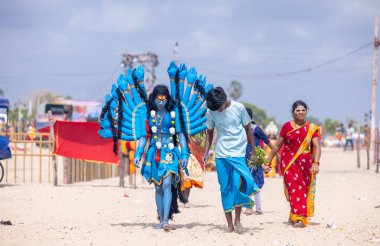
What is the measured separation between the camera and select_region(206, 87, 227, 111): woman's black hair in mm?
8695

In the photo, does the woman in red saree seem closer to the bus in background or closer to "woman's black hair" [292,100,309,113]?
"woman's black hair" [292,100,309,113]

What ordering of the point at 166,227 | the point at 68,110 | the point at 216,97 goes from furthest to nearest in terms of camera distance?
the point at 68,110, the point at 166,227, the point at 216,97

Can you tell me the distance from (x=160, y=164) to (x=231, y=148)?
1.01 m

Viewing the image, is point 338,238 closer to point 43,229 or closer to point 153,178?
point 153,178

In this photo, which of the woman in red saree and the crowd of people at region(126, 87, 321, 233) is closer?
the crowd of people at region(126, 87, 321, 233)

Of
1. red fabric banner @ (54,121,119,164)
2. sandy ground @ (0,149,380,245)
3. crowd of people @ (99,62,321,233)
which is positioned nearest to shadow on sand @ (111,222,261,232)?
sandy ground @ (0,149,380,245)

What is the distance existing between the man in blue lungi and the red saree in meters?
0.88

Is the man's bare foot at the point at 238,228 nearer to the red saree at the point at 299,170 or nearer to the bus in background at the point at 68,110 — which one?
the red saree at the point at 299,170

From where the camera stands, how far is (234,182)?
28.9 ft

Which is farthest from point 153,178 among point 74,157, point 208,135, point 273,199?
point 74,157

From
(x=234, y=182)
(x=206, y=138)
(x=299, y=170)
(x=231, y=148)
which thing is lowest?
(x=234, y=182)

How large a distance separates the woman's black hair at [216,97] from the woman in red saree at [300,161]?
A: 1259 mm

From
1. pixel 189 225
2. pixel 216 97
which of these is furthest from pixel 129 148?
pixel 216 97

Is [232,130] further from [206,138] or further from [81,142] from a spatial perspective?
[81,142]
